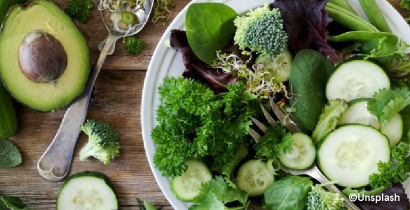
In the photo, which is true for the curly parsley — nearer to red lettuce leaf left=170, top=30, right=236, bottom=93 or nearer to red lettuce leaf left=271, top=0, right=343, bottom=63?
red lettuce leaf left=170, top=30, right=236, bottom=93

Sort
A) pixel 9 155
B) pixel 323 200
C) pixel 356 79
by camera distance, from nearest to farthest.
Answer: pixel 323 200, pixel 356 79, pixel 9 155

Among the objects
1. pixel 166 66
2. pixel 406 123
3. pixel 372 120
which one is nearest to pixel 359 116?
pixel 372 120

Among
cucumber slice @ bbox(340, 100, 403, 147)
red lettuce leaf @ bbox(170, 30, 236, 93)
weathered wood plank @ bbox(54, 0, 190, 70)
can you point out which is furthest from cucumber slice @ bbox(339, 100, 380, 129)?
weathered wood plank @ bbox(54, 0, 190, 70)

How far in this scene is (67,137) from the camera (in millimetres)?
1972

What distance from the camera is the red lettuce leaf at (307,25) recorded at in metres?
1.72

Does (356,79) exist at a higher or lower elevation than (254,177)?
higher

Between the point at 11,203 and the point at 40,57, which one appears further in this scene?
the point at 11,203

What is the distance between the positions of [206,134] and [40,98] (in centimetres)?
66

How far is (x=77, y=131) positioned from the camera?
1.97 meters

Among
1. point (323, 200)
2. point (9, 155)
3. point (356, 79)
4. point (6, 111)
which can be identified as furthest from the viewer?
point (9, 155)

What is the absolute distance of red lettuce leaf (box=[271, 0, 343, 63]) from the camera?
1.72 metres

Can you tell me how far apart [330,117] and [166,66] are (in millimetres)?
642

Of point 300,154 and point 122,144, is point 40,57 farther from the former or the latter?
point 300,154

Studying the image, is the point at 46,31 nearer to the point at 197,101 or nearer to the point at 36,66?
the point at 36,66
